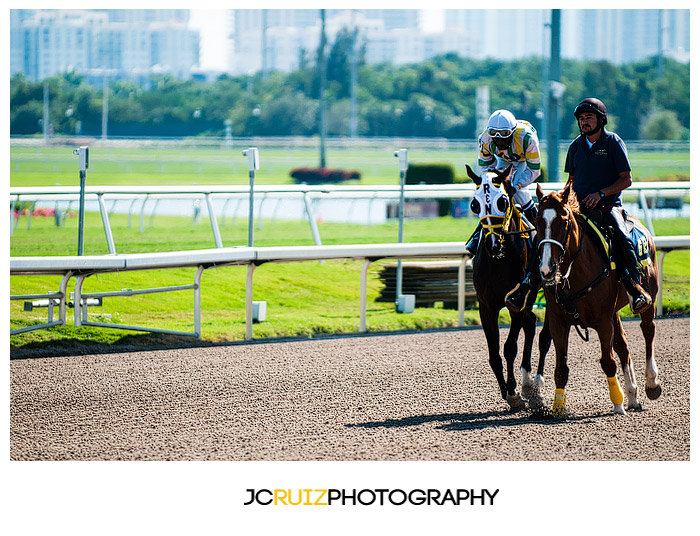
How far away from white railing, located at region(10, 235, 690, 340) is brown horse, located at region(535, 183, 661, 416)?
3.56 m

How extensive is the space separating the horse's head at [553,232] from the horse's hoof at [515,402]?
1047 mm

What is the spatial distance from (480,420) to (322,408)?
101cm

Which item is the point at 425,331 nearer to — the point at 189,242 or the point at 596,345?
the point at 596,345

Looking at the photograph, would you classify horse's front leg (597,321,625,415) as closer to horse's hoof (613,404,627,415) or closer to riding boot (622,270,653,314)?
horse's hoof (613,404,627,415)

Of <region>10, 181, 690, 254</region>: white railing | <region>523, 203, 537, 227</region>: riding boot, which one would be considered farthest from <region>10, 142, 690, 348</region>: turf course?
<region>523, 203, 537, 227</region>: riding boot

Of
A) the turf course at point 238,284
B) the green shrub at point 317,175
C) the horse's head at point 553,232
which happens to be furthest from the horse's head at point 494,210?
the green shrub at point 317,175

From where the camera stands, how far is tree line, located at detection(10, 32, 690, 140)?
48.5 meters

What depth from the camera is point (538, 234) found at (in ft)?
17.9

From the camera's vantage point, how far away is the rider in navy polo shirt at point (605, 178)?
19.5 ft

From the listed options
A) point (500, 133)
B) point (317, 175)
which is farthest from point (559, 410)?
point (317, 175)

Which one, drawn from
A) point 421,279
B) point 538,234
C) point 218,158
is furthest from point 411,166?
point 218,158

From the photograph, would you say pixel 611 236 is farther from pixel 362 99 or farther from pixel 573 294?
pixel 362 99

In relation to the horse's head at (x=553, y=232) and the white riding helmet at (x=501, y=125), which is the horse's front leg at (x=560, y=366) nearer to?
the horse's head at (x=553, y=232)

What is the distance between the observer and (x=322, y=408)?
6379mm
